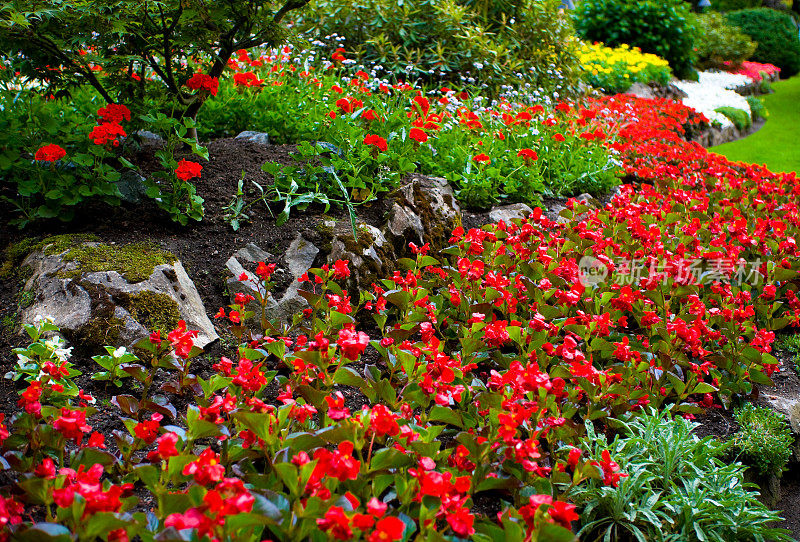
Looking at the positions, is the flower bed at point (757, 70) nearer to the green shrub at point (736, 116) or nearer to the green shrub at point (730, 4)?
the green shrub at point (736, 116)

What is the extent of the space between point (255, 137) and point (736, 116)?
10975mm

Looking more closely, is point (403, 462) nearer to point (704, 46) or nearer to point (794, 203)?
point (794, 203)

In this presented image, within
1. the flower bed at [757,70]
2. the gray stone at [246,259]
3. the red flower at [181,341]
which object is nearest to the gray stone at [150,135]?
the gray stone at [246,259]

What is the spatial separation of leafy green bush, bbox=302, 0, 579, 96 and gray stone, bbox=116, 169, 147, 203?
15.6 feet

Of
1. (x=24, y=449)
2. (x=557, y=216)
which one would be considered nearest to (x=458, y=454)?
(x=24, y=449)

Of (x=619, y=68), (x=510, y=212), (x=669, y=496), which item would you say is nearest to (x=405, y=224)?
(x=510, y=212)

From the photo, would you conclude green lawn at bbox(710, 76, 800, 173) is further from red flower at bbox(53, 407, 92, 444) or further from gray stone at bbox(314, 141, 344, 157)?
red flower at bbox(53, 407, 92, 444)

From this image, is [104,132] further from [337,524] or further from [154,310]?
[337,524]

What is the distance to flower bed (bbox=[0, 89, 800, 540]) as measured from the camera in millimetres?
1522

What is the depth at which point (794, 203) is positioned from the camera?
5.68 meters

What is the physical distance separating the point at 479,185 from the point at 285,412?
2912 mm

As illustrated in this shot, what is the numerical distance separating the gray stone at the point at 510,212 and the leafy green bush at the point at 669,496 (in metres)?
2.22

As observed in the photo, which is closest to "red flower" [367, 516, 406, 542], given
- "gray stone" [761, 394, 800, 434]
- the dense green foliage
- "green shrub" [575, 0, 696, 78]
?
"gray stone" [761, 394, 800, 434]

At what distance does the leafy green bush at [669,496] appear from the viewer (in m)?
2.07
